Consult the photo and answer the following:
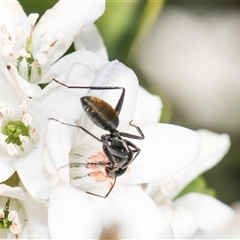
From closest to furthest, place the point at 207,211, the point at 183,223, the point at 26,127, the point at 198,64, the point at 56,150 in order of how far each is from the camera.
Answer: the point at 56,150, the point at 26,127, the point at 183,223, the point at 207,211, the point at 198,64

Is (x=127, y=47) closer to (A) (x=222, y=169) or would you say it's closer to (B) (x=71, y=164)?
(B) (x=71, y=164)

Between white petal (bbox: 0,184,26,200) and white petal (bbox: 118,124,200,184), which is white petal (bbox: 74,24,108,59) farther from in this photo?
white petal (bbox: 0,184,26,200)

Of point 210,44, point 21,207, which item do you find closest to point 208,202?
point 21,207

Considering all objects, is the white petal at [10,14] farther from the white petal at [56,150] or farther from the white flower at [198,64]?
the white flower at [198,64]

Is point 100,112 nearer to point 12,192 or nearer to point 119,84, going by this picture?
point 119,84

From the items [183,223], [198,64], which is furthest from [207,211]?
[198,64]

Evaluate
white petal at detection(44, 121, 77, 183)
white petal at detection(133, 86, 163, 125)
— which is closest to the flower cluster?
white petal at detection(44, 121, 77, 183)
